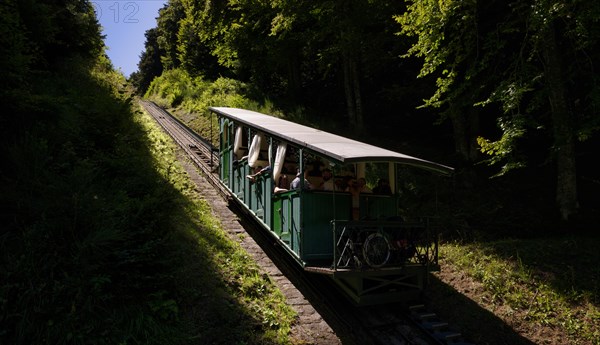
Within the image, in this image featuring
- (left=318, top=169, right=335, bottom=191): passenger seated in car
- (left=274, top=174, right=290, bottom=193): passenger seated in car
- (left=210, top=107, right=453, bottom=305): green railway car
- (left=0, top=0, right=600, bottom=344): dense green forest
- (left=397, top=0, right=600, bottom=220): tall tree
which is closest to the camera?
(left=0, top=0, right=600, bottom=344): dense green forest

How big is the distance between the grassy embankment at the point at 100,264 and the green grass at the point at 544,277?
4.49 meters

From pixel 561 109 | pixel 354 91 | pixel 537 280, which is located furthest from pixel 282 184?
pixel 354 91

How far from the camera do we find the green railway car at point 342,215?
717 centimetres

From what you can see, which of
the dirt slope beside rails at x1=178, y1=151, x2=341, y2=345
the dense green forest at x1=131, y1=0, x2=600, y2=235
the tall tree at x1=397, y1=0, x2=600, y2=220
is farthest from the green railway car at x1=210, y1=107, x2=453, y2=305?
the dense green forest at x1=131, y1=0, x2=600, y2=235

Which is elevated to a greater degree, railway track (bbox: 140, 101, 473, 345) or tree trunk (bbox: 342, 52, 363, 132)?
tree trunk (bbox: 342, 52, 363, 132)

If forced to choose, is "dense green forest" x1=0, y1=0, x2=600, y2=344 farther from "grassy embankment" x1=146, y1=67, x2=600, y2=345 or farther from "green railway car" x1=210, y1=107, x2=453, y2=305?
"green railway car" x1=210, y1=107, x2=453, y2=305

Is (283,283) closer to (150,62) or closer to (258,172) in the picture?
(258,172)

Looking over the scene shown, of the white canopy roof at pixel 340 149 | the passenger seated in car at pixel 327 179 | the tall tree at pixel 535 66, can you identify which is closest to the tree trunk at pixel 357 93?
the tall tree at pixel 535 66

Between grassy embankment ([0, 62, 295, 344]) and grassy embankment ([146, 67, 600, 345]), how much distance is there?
431 cm

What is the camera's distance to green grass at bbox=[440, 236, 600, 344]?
7527 mm

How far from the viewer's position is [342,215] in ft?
27.2

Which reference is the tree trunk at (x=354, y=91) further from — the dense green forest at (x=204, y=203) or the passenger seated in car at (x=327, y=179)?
the passenger seated in car at (x=327, y=179)

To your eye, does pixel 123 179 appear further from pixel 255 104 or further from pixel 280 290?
pixel 255 104

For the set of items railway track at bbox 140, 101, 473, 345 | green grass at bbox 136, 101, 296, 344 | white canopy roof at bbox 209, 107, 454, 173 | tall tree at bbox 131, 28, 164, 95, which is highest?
tall tree at bbox 131, 28, 164, 95
